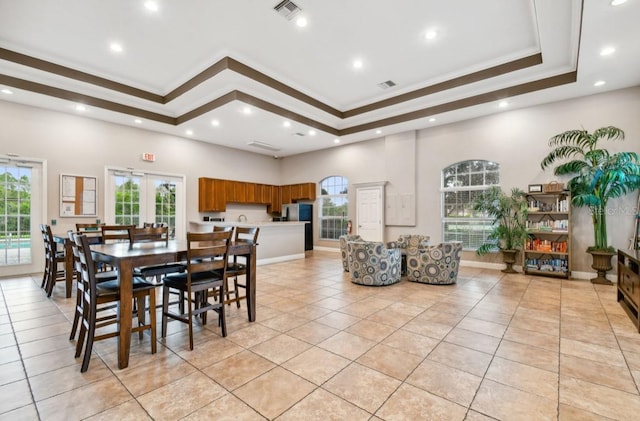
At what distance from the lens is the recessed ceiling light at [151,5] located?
139 inches

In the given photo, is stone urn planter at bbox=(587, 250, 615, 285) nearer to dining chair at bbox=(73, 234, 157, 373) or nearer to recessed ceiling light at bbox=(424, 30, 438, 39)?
recessed ceiling light at bbox=(424, 30, 438, 39)

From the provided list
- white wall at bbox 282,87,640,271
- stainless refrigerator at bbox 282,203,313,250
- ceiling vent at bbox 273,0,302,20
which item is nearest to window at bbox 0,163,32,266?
ceiling vent at bbox 273,0,302,20

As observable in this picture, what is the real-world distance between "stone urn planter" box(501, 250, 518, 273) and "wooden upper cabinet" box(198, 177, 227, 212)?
7340 mm

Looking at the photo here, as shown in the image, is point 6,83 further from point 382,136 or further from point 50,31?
point 382,136

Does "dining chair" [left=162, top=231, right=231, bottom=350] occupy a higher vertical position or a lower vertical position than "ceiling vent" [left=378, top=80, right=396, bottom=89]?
lower

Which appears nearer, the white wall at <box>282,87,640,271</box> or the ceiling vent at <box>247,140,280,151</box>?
the white wall at <box>282,87,640,271</box>

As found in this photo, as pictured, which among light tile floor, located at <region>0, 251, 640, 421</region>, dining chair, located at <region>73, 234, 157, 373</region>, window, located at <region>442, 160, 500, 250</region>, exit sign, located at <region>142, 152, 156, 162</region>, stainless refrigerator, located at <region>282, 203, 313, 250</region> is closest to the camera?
light tile floor, located at <region>0, 251, 640, 421</region>

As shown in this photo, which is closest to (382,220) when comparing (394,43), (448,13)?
(394,43)

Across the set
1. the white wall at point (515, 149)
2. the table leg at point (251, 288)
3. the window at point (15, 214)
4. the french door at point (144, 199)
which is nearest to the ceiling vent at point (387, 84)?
the white wall at point (515, 149)

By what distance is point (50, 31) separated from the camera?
4.12m

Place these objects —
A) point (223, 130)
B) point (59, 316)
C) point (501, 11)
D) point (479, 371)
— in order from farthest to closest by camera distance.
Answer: point (223, 130), point (501, 11), point (59, 316), point (479, 371)

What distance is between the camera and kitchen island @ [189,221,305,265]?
23.0 ft

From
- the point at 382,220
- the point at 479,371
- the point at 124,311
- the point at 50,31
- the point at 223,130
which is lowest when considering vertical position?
the point at 479,371

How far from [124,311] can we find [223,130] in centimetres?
586
